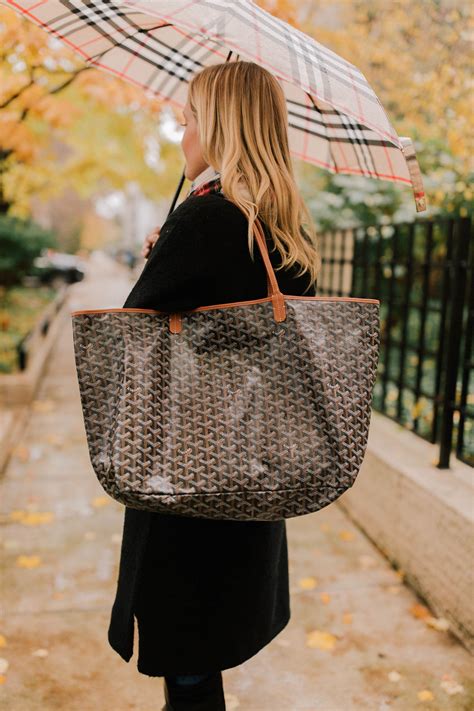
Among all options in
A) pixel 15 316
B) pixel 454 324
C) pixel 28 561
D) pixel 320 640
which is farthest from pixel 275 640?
pixel 15 316

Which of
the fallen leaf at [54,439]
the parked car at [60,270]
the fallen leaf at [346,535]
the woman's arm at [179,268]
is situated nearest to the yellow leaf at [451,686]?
the fallen leaf at [346,535]

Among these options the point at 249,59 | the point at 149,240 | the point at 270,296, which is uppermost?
the point at 249,59

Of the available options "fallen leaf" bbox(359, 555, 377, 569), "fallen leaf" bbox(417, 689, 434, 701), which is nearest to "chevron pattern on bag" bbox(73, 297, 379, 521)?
"fallen leaf" bbox(417, 689, 434, 701)

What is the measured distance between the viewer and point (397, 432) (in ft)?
14.3

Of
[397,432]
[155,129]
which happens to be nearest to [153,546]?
[397,432]

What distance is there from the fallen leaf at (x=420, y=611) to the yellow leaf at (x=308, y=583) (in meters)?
0.51

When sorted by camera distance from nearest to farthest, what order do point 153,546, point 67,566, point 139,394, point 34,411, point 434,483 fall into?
point 139,394, point 153,546, point 434,483, point 67,566, point 34,411

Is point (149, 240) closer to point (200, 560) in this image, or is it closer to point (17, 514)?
point (200, 560)

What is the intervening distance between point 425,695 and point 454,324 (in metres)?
1.79

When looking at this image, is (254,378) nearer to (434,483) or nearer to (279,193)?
(279,193)

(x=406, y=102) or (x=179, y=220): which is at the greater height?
(x=406, y=102)

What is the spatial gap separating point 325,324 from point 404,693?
72.0 inches

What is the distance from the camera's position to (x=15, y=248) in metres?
13.9

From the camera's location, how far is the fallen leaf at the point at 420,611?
329 cm
